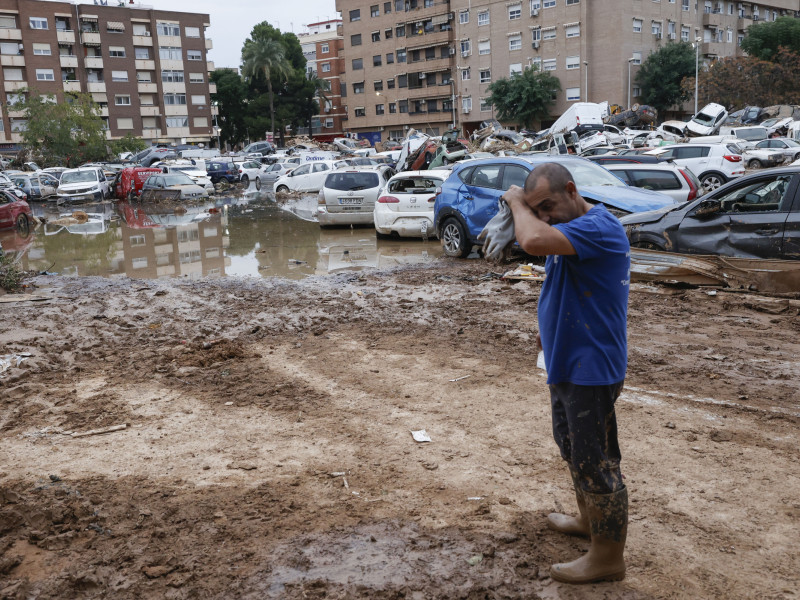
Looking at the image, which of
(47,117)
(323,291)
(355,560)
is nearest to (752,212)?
(323,291)

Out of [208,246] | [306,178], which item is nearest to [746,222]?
[208,246]

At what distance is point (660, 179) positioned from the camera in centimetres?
1623

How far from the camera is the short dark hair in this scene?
126 inches

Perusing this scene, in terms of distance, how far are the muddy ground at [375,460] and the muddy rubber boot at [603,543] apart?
7cm

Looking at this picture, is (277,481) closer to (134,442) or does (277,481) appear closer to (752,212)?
(134,442)

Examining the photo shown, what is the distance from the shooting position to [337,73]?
109625 millimetres

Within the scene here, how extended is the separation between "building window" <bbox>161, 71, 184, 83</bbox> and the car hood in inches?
3209

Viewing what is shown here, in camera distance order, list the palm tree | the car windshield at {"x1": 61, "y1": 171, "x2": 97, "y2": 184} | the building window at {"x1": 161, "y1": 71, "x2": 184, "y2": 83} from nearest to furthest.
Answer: the car windshield at {"x1": 61, "y1": 171, "x2": 97, "y2": 184}
the palm tree
the building window at {"x1": 161, "y1": 71, "x2": 184, "y2": 83}

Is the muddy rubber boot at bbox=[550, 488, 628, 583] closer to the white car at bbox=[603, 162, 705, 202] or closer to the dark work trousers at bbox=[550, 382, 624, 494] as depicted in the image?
the dark work trousers at bbox=[550, 382, 624, 494]

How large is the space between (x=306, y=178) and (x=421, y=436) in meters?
31.1

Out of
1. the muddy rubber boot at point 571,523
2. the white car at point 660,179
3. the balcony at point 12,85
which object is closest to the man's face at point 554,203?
the muddy rubber boot at point 571,523

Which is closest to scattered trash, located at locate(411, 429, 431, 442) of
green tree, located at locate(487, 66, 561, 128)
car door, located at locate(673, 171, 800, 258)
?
car door, located at locate(673, 171, 800, 258)

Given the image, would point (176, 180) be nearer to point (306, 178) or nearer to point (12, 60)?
point (306, 178)

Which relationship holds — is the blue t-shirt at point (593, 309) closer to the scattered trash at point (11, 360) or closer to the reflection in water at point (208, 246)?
the scattered trash at point (11, 360)
